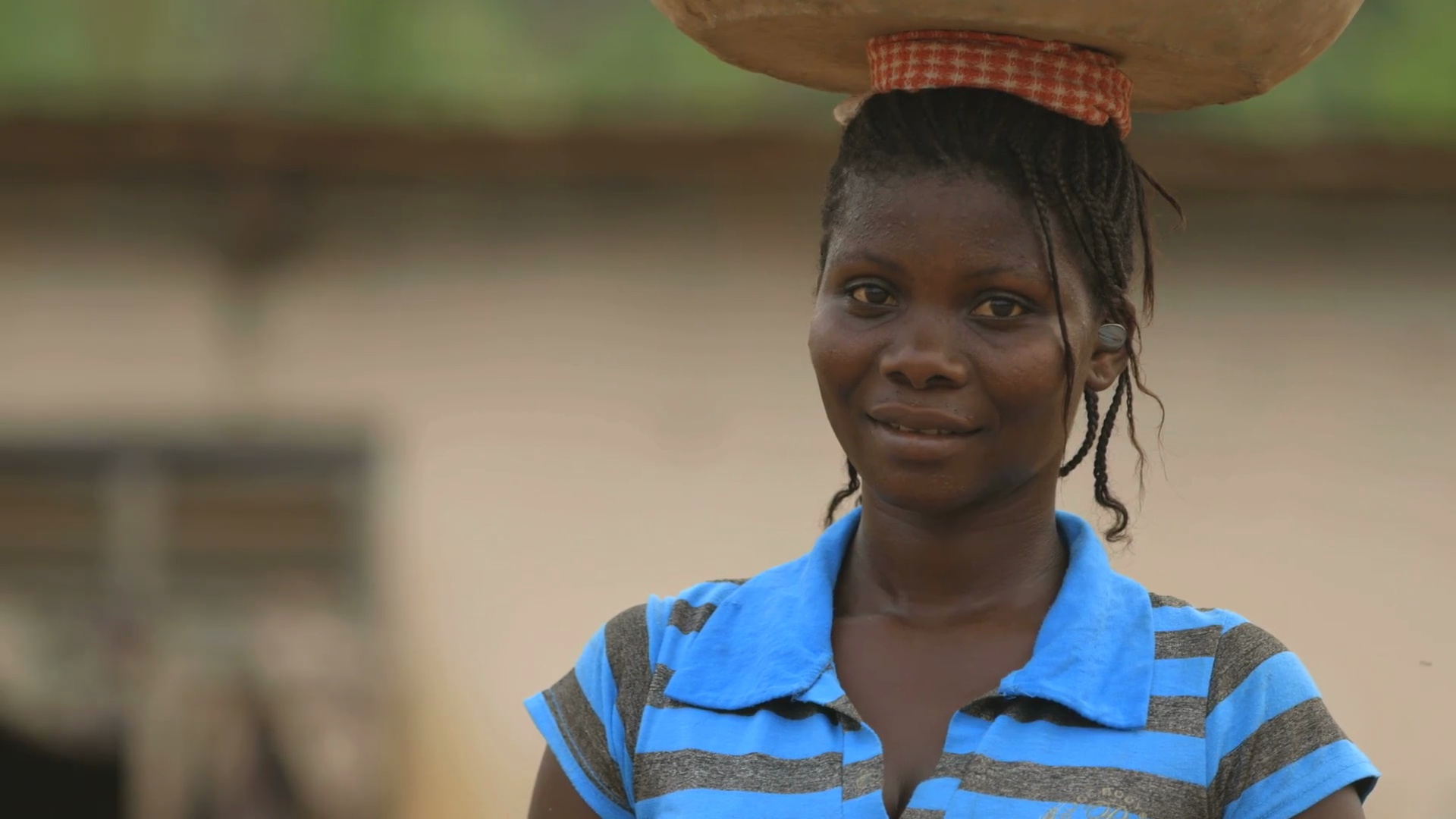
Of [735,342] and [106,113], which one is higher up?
[106,113]

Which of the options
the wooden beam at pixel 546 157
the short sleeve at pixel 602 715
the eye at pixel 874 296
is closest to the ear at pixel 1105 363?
the eye at pixel 874 296

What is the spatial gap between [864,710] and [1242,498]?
11.9 feet

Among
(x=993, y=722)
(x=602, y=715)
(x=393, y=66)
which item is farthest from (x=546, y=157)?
(x=993, y=722)

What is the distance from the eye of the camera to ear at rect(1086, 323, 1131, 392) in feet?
7.36

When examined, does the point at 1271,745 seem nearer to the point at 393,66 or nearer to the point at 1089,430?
the point at 1089,430

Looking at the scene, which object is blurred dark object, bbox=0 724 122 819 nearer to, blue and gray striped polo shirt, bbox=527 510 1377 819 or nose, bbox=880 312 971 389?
Result: blue and gray striped polo shirt, bbox=527 510 1377 819

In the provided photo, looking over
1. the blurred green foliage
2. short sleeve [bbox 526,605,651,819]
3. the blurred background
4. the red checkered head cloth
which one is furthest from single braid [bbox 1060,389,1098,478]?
the blurred background

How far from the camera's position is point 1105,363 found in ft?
7.39

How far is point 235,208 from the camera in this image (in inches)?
215

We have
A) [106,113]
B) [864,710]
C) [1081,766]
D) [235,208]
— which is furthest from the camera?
[235,208]

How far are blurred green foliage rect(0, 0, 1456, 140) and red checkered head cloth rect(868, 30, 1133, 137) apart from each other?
2.69 m

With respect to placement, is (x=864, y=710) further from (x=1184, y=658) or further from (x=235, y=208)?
(x=235, y=208)

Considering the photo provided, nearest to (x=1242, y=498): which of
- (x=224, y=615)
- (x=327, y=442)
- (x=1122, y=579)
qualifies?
(x=327, y=442)

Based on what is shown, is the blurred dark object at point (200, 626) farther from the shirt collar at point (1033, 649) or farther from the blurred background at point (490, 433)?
the shirt collar at point (1033, 649)
